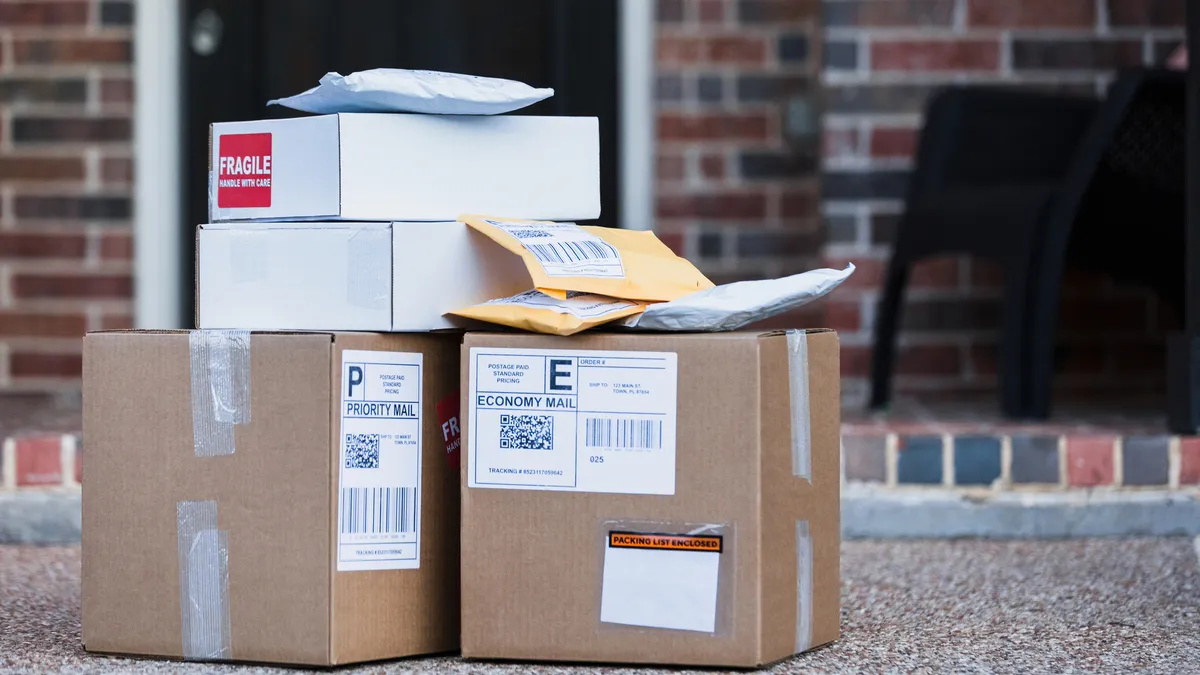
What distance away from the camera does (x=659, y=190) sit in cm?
306

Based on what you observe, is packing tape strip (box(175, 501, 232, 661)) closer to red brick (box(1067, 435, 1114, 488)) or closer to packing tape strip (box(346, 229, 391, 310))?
packing tape strip (box(346, 229, 391, 310))

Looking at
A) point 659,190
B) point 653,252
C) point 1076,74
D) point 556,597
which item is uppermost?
point 1076,74

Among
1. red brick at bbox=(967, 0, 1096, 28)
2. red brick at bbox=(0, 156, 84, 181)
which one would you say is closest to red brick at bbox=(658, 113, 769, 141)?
red brick at bbox=(967, 0, 1096, 28)

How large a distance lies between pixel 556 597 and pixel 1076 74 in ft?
6.28

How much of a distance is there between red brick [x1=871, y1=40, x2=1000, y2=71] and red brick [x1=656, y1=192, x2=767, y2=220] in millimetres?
390

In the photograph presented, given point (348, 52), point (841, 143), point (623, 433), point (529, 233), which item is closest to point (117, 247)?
point (348, 52)

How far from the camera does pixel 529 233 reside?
1.49m

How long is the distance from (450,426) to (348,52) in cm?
178

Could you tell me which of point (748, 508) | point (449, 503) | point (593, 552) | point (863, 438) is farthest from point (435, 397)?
point (863, 438)

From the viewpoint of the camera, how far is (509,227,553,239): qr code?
1475 mm

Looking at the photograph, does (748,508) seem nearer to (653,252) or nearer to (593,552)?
(593,552)

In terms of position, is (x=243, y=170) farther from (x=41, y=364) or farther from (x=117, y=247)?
(x=41, y=364)

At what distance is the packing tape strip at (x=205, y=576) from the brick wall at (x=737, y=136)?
1.73 m

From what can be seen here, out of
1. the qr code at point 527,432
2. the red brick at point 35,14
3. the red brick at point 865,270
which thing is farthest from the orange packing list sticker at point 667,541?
the red brick at point 35,14
